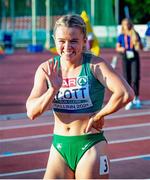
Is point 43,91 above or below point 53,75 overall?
below

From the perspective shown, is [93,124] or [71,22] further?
[93,124]

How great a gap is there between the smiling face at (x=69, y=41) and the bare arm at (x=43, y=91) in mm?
120

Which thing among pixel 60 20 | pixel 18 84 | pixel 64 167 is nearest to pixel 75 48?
pixel 60 20

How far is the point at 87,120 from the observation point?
153 inches

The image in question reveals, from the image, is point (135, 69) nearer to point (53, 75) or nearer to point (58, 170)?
point (58, 170)

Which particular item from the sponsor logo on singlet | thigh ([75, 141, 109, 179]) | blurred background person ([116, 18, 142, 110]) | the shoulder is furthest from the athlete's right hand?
blurred background person ([116, 18, 142, 110])

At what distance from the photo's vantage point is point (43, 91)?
151 inches

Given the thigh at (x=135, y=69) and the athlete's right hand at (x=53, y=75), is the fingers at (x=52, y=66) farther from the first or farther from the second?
the thigh at (x=135, y=69)

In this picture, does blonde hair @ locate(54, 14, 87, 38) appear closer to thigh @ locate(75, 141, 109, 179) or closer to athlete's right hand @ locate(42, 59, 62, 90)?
athlete's right hand @ locate(42, 59, 62, 90)

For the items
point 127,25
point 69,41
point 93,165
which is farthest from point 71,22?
point 127,25

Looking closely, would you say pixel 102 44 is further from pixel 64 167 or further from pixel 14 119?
pixel 64 167

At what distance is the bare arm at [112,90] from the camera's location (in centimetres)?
377

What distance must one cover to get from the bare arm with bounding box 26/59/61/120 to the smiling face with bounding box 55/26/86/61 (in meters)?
0.12

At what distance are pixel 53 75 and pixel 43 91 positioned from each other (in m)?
0.19
